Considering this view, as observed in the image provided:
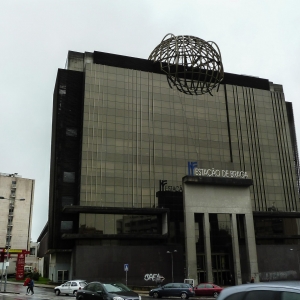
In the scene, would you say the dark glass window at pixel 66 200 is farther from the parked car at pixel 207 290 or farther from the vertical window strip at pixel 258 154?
the vertical window strip at pixel 258 154

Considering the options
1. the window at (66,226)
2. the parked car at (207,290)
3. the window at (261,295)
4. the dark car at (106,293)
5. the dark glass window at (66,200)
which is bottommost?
the parked car at (207,290)

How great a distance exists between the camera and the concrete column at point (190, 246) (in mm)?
50969

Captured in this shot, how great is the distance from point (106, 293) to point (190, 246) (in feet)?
119

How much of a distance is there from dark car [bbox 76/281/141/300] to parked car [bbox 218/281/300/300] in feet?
41.0

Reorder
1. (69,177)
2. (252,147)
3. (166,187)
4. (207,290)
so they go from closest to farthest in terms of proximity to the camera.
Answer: (207,290)
(69,177)
(166,187)
(252,147)

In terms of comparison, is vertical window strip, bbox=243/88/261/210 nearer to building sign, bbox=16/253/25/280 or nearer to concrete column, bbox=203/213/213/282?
concrete column, bbox=203/213/213/282

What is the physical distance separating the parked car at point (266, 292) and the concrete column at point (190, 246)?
47088 mm

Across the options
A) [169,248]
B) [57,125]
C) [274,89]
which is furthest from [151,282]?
[274,89]

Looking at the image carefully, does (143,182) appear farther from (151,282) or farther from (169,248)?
(151,282)

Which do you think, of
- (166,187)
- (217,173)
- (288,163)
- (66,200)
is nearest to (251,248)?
(217,173)

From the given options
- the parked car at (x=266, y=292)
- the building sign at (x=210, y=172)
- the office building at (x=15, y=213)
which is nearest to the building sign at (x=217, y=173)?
the building sign at (x=210, y=172)

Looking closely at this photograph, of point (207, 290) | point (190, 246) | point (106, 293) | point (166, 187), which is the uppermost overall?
point (166, 187)

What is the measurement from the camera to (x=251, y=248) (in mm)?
55094

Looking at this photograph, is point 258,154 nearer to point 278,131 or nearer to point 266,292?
point 278,131
